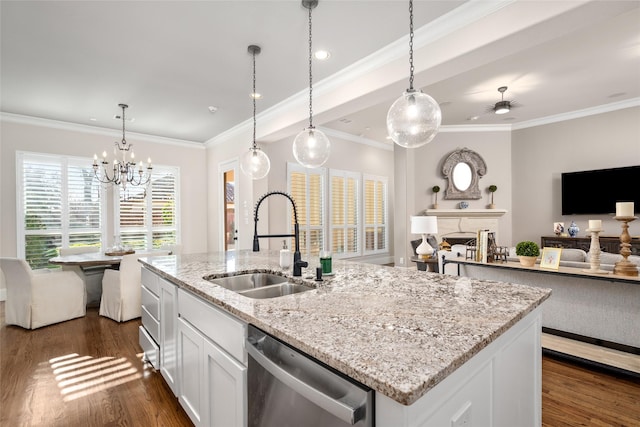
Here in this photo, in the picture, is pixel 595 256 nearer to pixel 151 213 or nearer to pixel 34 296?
pixel 34 296

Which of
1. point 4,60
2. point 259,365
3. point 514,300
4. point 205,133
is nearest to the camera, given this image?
point 259,365

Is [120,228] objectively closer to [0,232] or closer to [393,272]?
[0,232]

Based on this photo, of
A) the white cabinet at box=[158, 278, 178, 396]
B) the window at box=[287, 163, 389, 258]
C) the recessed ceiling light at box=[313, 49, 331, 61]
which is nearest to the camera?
the white cabinet at box=[158, 278, 178, 396]

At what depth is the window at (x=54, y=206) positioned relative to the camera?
4617 mm

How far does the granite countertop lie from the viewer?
30.5 inches

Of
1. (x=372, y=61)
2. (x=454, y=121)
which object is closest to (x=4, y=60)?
(x=372, y=61)

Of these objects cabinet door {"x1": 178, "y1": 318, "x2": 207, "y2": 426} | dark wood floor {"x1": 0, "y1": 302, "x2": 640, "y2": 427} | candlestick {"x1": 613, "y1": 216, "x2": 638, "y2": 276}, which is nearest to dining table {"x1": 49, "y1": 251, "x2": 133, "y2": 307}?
dark wood floor {"x1": 0, "y1": 302, "x2": 640, "y2": 427}

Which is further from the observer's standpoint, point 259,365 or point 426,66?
point 426,66

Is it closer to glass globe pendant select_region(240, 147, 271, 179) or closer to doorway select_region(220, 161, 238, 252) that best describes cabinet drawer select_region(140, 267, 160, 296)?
glass globe pendant select_region(240, 147, 271, 179)

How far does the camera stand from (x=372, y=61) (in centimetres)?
306

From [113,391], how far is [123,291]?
1701mm

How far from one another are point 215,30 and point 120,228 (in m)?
4.26

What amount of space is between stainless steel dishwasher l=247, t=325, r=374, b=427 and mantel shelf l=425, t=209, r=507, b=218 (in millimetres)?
5530

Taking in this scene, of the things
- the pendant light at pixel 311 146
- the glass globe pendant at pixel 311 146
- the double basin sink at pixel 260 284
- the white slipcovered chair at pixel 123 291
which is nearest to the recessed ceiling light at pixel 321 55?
the pendant light at pixel 311 146
